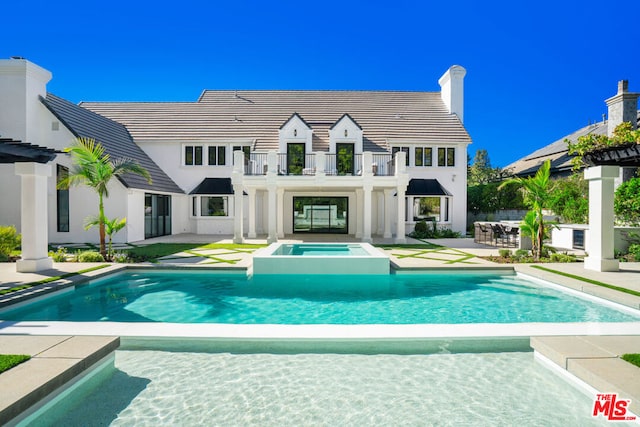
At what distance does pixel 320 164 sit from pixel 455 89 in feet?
46.9

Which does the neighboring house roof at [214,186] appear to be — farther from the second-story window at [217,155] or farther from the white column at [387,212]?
the white column at [387,212]

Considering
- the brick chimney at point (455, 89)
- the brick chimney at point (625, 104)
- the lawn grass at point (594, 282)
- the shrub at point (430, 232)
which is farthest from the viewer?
the brick chimney at point (455, 89)

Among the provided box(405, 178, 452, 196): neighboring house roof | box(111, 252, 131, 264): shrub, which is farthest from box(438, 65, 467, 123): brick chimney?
box(111, 252, 131, 264): shrub

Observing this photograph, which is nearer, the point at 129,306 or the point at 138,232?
the point at 129,306

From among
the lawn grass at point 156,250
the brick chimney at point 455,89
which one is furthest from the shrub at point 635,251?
the lawn grass at point 156,250

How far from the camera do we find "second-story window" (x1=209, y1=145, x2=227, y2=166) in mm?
25906

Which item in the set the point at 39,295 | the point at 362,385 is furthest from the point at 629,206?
the point at 39,295

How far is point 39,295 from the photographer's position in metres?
8.55

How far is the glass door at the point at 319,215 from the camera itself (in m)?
26.2

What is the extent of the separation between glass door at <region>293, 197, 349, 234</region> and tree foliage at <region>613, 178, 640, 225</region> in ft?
50.2

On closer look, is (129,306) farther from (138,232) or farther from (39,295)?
(138,232)

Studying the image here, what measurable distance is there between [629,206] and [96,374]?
1930 centimetres

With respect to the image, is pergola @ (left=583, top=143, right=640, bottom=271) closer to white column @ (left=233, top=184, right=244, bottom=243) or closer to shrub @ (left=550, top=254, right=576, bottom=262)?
shrub @ (left=550, top=254, right=576, bottom=262)

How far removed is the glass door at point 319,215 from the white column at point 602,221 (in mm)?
16096
